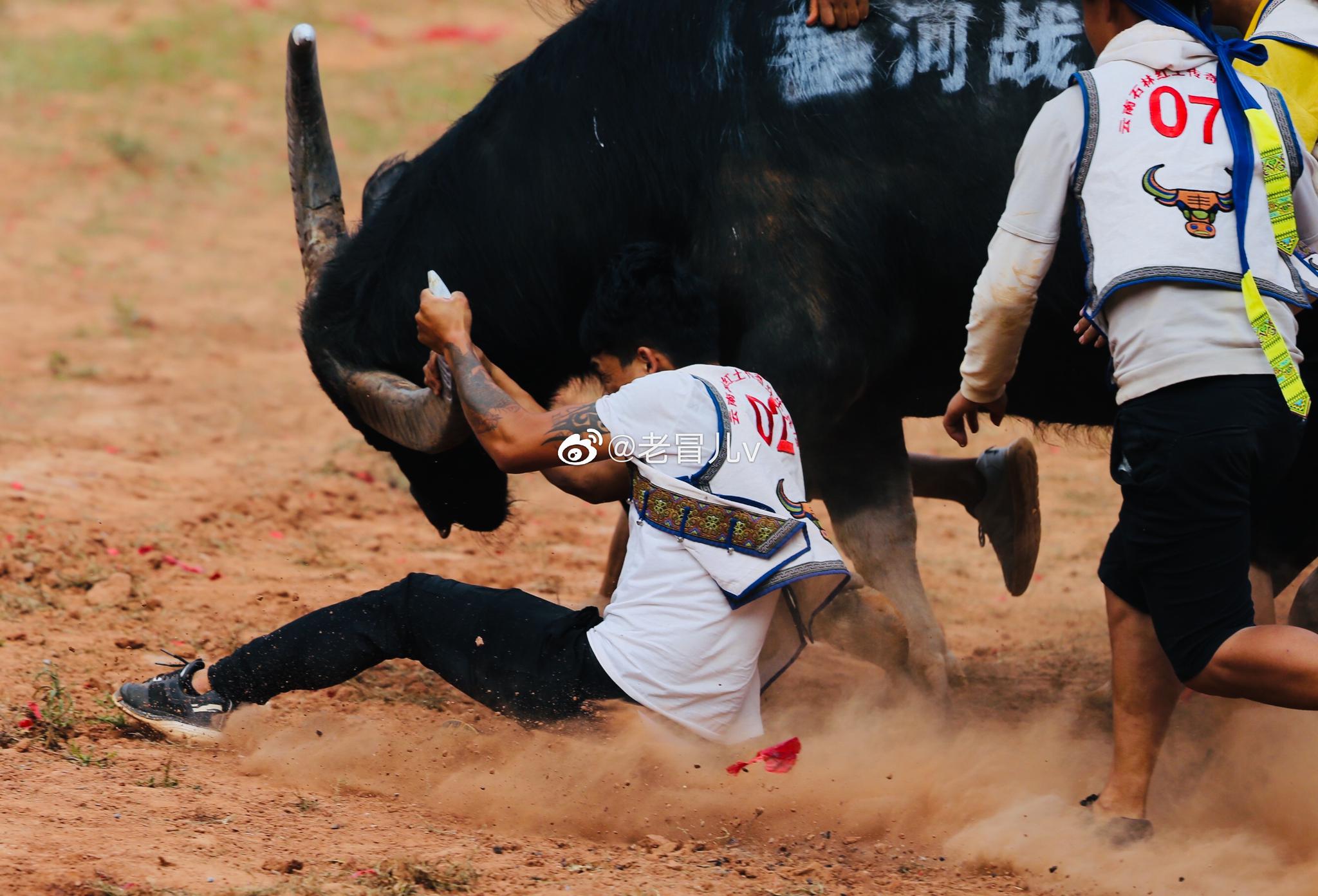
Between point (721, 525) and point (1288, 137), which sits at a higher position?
point (1288, 137)

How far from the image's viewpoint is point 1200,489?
2.81 metres

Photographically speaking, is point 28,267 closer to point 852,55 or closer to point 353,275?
point 353,275

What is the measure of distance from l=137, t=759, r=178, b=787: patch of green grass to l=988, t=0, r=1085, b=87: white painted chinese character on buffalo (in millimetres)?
2600

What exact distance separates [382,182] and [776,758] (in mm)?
2175

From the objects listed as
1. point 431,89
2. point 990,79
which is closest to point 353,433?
point 990,79

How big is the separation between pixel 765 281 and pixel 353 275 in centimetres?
124

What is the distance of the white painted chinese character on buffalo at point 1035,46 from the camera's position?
12.1 ft

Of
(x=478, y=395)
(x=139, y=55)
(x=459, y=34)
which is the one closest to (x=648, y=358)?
(x=478, y=395)

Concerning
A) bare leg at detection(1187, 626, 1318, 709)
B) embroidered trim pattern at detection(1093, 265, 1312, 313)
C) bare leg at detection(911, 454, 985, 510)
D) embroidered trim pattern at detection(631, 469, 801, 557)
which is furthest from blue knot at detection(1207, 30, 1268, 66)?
bare leg at detection(911, 454, 985, 510)

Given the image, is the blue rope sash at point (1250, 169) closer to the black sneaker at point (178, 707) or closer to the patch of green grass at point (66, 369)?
the black sneaker at point (178, 707)

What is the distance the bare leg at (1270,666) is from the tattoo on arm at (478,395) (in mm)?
1566

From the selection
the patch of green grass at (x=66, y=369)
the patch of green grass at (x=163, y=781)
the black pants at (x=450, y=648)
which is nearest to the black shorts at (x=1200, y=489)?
the black pants at (x=450, y=648)

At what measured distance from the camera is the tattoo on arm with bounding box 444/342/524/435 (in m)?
3.31

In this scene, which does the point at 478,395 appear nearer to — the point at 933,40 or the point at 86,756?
the point at 86,756
